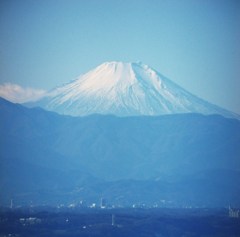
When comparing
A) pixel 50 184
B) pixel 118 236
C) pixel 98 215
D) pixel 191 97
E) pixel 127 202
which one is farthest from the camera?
pixel 191 97

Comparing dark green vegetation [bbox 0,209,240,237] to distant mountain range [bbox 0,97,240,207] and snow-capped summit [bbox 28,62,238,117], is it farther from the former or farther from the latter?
snow-capped summit [bbox 28,62,238,117]

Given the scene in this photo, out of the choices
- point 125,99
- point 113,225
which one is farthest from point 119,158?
point 113,225

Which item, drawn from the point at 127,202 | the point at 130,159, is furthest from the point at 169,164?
the point at 127,202

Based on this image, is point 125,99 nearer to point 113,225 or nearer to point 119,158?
point 119,158

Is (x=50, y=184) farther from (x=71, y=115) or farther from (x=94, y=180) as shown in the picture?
Answer: (x=71, y=115)

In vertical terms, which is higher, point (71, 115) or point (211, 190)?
point (71, 115)

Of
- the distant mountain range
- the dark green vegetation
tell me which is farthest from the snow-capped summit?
the dark green vegetation

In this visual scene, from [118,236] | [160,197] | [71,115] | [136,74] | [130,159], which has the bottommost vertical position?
[118,236]
